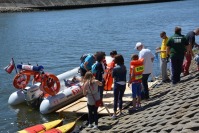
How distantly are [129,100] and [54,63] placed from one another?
532 inches

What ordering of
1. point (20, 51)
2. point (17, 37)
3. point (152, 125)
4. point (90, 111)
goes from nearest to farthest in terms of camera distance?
1. point (152, 125)
2. point (90, 111)
3. point (20, 51)
4. point (17, 37)

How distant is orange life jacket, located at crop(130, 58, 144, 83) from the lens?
1066 centimetres

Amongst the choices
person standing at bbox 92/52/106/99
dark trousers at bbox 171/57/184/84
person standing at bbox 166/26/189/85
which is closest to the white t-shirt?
person standing at bbox 166/26/189/85

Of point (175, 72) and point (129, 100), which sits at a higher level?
point (175, 72)

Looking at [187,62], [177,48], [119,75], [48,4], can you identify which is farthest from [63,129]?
[48,4]

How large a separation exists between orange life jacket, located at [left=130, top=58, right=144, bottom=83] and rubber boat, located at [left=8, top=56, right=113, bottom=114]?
4071mm

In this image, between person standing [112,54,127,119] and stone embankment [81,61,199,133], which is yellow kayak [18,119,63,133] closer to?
stone embankment [81,61,199,133]

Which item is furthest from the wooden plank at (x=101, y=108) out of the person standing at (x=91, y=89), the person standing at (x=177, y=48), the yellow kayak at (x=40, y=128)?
the person standing at (x=91, y=89)

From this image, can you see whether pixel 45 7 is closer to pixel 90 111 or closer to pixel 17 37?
pixel 17 37

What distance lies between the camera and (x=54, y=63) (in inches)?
1007

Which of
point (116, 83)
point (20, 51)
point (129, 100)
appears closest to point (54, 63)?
point (20, 51)

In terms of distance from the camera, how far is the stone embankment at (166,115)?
8409 mm

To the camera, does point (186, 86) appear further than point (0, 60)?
No

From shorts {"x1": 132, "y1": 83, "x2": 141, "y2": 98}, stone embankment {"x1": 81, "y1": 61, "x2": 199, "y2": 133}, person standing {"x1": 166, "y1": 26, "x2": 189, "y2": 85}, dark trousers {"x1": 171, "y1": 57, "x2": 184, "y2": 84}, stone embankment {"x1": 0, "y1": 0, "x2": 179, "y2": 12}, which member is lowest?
stone embankment {"x1": 81, "y1": 61, "x2": 199, "y2": 133}
